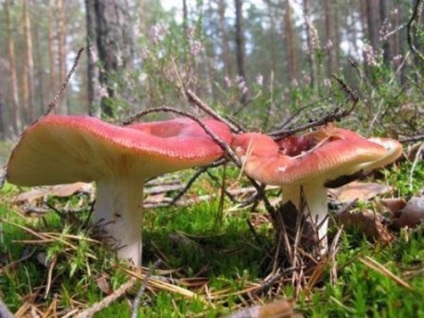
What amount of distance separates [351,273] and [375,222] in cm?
40

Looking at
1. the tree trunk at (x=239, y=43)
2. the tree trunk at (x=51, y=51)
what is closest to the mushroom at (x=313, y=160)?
the tree trunk at (x=239, y=43)

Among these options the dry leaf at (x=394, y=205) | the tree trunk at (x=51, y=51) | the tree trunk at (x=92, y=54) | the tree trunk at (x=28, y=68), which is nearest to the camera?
the dry leaf at (x=394, y=205)

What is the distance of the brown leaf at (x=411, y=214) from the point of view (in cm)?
195

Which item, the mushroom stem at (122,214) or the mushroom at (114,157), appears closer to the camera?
the mushroom at (114,157)

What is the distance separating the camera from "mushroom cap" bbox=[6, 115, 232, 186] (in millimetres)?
1501

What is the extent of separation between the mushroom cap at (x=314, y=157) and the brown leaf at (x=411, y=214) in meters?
0.25

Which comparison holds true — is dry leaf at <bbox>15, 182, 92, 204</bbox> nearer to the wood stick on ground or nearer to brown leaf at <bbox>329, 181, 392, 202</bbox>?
brown leaf at <bbox>329, 181, 392, 202</bbox>

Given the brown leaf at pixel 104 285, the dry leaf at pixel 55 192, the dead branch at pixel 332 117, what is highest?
the dead branch at pixel 332 117

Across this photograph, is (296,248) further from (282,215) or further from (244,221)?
(244,221)

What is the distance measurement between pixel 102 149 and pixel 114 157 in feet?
0.29

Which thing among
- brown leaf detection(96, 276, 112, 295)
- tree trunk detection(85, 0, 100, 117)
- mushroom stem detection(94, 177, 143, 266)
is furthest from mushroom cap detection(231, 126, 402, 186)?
tree trunk detection(85, 0, 100, 117)

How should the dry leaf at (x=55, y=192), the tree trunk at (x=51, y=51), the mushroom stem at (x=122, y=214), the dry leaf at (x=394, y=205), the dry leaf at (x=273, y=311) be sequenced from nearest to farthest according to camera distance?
1. the dry leaf at (x=273, y=311)
2. the mushroom stem at (x=122, y=214)
3. the dry leaf at (x=394, y=205)
4. the dry leaf at (x=55, y=192)
5. the tree trunk at (x=51, y=51)

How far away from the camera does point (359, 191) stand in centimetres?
262

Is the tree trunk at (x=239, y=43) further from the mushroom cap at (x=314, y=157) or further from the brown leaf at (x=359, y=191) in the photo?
the mushroom cap at (x=314, y=157)
